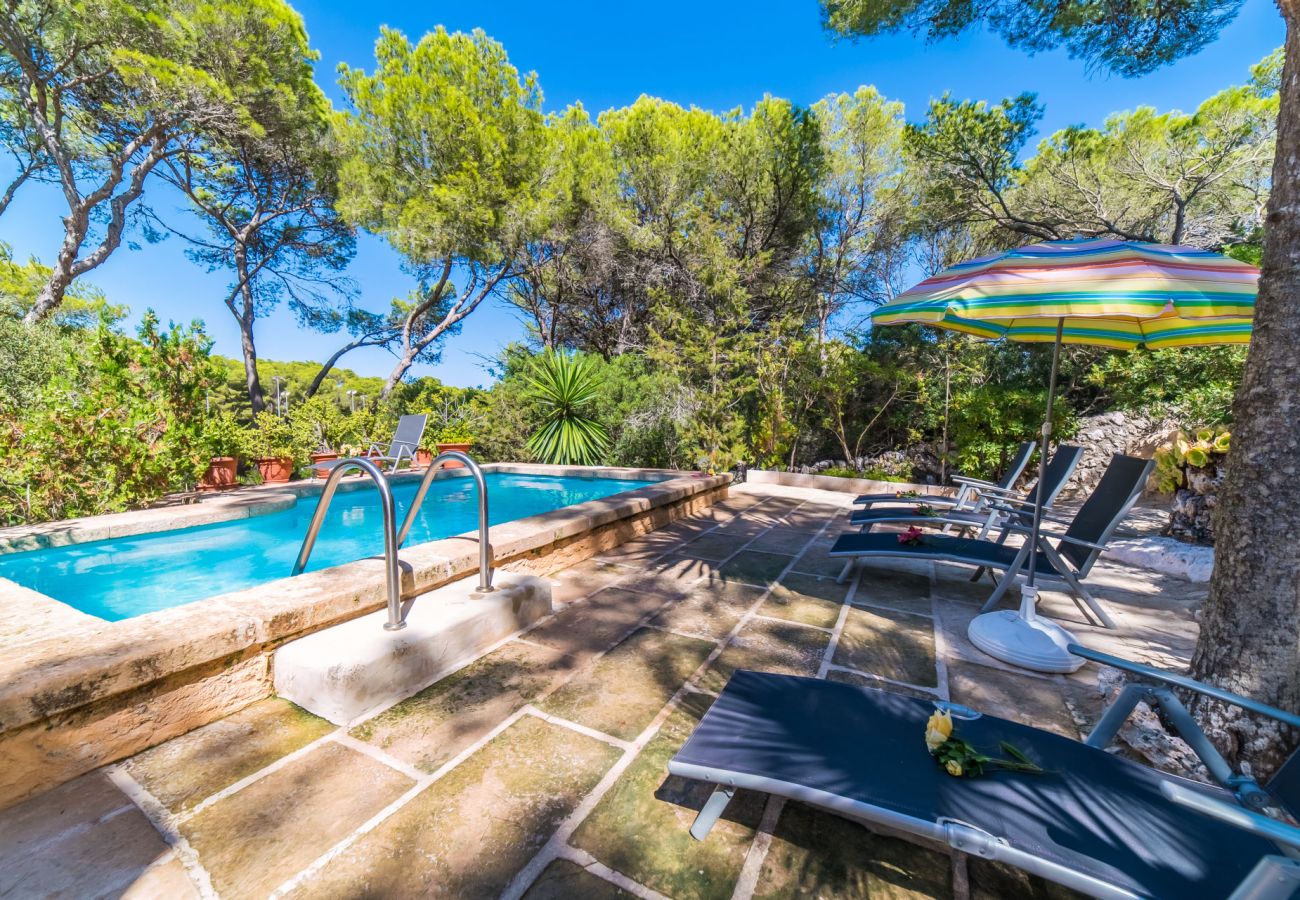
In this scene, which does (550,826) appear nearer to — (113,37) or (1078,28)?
(1078,28)

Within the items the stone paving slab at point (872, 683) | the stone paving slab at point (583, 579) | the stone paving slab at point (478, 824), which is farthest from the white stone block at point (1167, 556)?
the stone paving slab at point (478, 824)

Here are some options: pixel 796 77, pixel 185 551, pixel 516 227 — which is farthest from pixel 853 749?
pixel 796 77

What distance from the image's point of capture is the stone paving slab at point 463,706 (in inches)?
68.4

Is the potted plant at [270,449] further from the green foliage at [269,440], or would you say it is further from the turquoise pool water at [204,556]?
the turquoise pool water at [204,556]

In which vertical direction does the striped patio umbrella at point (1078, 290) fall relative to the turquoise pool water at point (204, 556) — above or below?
above

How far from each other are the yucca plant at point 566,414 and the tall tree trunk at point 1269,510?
7.71 m

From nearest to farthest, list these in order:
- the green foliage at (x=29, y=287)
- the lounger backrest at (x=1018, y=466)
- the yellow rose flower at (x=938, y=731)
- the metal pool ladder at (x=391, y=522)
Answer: the yellow rose flower at (x=938, y=731)
the metal pool ladder at (x=391, y=522)
the lounger backrest at (x=1018, y=466)
the green foliage at (x=29, y=287)

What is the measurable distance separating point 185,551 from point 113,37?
11.1 meters

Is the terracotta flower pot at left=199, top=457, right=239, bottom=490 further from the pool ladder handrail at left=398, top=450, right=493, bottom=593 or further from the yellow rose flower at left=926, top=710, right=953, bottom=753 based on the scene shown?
the yellow rose flower at left=926, top=710, right=953, bottom=753

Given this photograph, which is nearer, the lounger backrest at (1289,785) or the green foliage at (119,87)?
the lounger backrest at (1289,785)

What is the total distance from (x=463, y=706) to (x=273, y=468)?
25.0 ft

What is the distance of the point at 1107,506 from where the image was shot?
2.78m

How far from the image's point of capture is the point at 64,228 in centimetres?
1049

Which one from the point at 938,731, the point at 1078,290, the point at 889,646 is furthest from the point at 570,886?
the point at 1078,290
